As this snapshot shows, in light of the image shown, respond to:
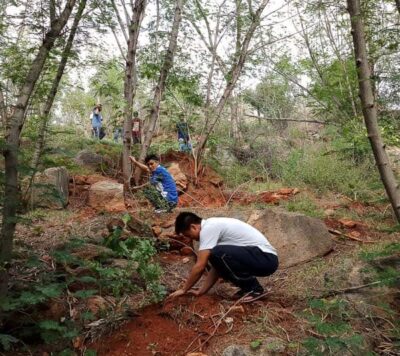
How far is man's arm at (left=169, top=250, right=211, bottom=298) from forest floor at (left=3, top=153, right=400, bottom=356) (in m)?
0.14

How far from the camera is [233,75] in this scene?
10.1 metres

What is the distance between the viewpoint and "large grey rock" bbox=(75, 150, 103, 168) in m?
9.69

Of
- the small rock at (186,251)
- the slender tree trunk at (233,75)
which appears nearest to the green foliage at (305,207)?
the small rock at (186,251)

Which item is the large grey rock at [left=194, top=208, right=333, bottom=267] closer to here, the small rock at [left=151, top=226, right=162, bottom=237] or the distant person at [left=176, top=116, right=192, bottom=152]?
the small rock at [left=151, top=226, right=162, bottom=237]

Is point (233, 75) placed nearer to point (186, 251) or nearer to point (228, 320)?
point (186, 251)

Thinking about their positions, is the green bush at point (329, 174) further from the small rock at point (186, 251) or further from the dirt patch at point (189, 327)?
the dirt patch at point (189, 327)

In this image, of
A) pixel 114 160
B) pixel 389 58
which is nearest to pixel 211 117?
pixel 114 160

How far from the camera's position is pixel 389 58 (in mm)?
7137

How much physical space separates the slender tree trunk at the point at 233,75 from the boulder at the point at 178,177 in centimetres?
72

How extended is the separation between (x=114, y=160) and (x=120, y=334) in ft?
23.0

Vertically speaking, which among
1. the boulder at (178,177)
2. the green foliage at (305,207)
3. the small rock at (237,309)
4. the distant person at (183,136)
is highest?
the distant person at (183,136)

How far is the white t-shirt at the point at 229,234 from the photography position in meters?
3.99

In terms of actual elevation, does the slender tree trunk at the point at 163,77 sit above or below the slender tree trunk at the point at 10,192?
above

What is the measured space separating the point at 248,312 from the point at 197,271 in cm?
61
